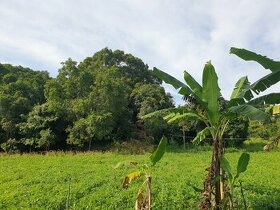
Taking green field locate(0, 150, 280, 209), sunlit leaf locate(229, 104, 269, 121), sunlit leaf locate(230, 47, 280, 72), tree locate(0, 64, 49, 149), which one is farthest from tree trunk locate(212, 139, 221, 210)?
tree locate(0, 64, 49, 149)

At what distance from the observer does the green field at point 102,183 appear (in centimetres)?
1053

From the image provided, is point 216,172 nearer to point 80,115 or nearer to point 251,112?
point 251,112

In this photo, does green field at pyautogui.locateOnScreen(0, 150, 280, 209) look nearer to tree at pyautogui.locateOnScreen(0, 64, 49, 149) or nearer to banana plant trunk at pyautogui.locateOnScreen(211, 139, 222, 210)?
banana plant trunk at pyautogui.locateOnScreen(211, 139, 222, 210)

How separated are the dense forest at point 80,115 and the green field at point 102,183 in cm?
339

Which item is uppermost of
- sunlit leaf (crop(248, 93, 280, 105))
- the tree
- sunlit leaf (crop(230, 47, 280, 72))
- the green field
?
the tree

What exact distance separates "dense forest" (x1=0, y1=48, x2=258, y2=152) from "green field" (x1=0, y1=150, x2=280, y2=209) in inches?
133

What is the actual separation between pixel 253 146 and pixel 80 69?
13.3 metres

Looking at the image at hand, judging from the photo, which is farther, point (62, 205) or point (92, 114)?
point (92, 114)

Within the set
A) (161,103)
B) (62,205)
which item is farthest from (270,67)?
(161,103)

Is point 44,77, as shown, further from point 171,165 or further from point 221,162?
point 221,162

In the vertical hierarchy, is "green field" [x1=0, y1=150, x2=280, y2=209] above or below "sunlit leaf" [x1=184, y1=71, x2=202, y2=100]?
below

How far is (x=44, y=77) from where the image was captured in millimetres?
32625

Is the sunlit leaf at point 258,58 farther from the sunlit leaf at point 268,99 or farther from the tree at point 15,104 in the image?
the tree at point 15,104

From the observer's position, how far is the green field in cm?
1053
